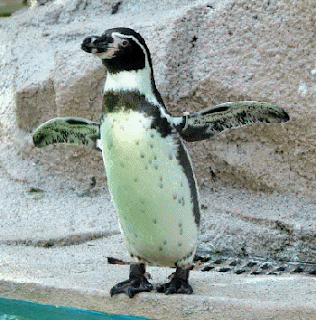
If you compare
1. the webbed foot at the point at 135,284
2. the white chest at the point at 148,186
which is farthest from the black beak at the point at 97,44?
the webbed foot at the point at 135,284

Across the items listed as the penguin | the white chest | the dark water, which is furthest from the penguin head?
the dark water

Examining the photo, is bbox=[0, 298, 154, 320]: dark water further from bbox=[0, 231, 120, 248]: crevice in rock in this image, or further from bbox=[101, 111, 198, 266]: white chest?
bbox=[0, 231, 120, 248]: crevice in rock

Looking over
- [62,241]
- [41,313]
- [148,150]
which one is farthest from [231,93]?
[41,313]

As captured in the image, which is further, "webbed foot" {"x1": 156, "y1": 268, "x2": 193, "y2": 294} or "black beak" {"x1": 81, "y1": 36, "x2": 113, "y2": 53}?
"webbed foot" {"x1": 156, "y1": 268, "x2": 193, "y2": 294}

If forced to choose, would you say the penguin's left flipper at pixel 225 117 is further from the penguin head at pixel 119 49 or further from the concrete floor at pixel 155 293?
the concrete floor at pixel 155 293

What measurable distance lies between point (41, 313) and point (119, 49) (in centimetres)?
79

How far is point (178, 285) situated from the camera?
1.98 meters

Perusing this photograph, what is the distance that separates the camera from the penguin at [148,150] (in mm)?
1870

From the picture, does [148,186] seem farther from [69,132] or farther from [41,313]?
[41,313]

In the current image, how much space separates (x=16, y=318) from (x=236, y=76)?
130cm

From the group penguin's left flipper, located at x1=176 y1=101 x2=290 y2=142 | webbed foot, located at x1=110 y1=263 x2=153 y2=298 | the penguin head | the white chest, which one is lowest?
webbed foot, located at x1=110 y1=263 x2=153 y2=298

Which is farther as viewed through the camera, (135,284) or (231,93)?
(231,93)

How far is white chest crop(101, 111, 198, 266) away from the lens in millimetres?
1871

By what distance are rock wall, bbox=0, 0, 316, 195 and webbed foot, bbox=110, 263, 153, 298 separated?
995 mm
